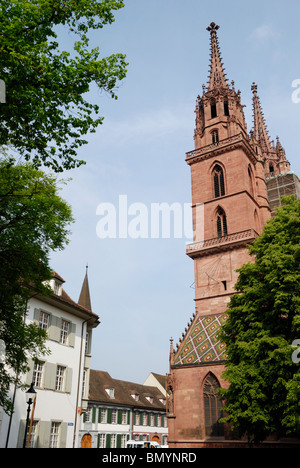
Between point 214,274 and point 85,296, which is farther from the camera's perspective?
point 85,296

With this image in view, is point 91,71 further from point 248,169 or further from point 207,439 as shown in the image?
point 248,169

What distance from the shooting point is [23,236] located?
41.5ft

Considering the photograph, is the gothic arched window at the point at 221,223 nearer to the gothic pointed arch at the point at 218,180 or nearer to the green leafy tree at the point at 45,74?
the gothic pointed arch at the point at 218,180

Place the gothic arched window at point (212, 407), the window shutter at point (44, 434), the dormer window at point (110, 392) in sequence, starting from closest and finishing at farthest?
the window shutter at point (44, 434), the gothic arched window at point (212, 407), the dormer window at point (110, 392)

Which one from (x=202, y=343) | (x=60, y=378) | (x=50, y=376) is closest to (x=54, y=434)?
(x=60, y=378)

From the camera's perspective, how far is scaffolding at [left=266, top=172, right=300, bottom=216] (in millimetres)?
44312

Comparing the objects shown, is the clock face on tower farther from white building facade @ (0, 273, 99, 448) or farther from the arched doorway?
the arched doorway

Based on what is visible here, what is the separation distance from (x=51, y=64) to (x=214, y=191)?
29.2 metres

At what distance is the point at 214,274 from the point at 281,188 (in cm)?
1691

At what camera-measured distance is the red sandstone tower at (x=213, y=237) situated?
28188 mm

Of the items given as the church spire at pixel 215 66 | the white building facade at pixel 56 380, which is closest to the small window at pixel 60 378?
the white building facade at pixel 56 380

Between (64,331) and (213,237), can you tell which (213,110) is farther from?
(64,331)

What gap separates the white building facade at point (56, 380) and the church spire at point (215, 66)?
92.3ft
